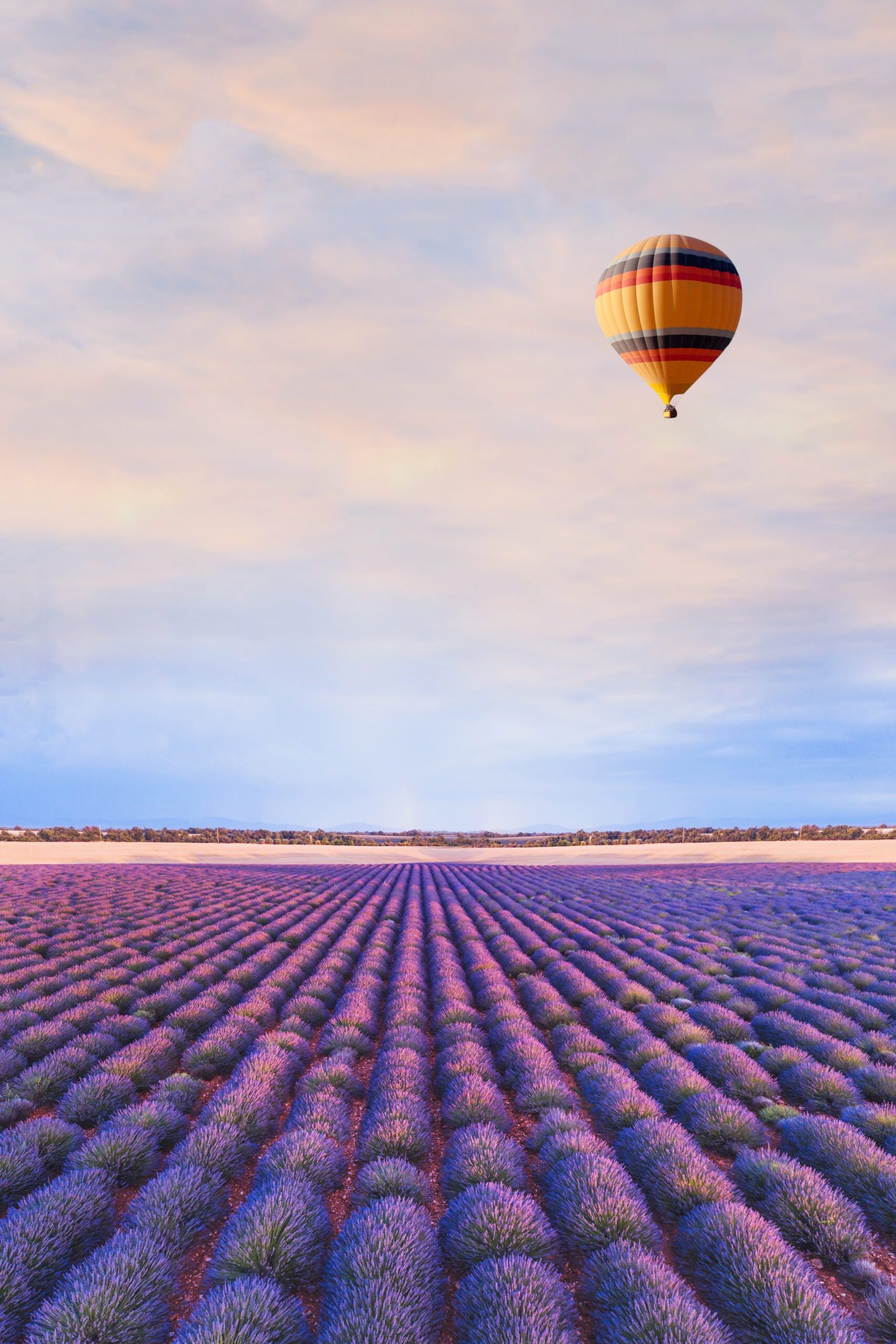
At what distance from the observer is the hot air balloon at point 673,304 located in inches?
762

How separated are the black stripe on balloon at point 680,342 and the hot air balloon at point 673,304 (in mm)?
18

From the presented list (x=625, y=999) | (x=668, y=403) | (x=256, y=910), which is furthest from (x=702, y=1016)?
(x=668, y=403)

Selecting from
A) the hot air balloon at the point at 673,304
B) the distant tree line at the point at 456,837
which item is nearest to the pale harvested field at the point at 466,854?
the distant tree line at the point at 456,837

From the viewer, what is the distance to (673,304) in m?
19.4

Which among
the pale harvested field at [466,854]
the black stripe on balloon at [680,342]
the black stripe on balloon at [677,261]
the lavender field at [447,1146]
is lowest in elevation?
the lavender field at [447,1146]

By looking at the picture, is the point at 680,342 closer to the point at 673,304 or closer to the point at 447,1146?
the point at 673,304

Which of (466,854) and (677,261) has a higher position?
(677,261)

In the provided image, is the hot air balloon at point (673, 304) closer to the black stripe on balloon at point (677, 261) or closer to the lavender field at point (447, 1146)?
the black stripe on balloon at point (677, 261)

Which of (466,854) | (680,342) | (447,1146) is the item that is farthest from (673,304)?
(466,854)

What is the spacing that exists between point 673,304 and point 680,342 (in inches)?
41.0

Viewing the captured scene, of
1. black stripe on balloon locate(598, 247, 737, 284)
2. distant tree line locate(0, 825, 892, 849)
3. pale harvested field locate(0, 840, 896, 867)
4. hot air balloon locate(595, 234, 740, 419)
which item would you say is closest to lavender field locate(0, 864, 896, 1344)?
hot air balloon locate(595, 234, 740, 419)

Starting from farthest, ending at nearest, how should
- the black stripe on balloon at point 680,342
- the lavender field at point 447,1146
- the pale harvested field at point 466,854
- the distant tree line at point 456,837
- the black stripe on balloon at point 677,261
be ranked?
the distant tree line at point 456,837 < the pale harvested field at point 466,854 < the black stripe on balloon at point 680,342 < the black stripe on balloon at point 677,261 < the lavender field at point 447,1146

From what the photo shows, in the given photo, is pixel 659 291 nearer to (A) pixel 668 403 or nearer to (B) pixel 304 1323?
(A) pixel 668 403

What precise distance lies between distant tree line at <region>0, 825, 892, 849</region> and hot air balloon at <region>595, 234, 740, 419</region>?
54.2 meters
